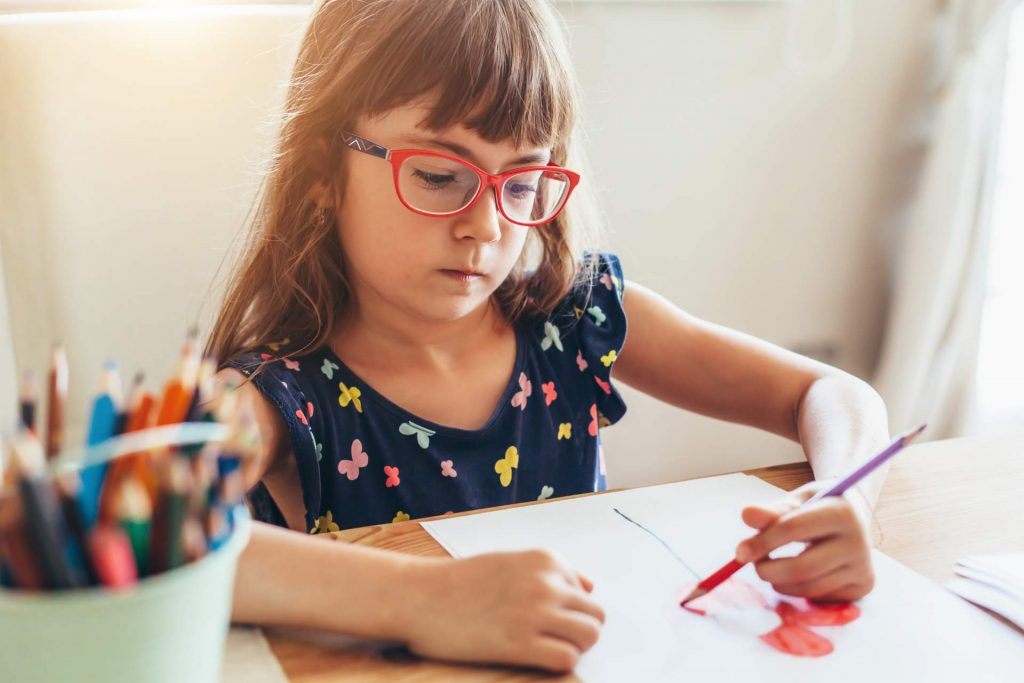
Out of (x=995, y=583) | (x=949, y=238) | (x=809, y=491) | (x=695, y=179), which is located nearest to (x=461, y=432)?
(x=809, y=491)

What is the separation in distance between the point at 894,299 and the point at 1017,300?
0.27 m

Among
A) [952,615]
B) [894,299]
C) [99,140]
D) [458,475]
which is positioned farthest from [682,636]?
[894,299]

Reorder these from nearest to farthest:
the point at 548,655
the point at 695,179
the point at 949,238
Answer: the point at 548,655
the point at 695,179
the point at 949,238

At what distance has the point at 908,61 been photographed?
6.08 feet

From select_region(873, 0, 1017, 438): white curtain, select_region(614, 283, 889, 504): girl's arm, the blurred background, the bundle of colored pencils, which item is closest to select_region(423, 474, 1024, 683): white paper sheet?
select_region(614, 283, 889, 504): girl's arm

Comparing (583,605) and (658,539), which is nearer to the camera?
(583,605)

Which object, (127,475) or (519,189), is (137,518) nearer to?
(127,475)

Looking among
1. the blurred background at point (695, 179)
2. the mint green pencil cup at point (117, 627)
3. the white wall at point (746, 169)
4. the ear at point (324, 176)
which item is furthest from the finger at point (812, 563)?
the white wall at point (746, 169)

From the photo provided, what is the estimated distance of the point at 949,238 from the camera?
1.85 m

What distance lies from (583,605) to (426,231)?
39 centimetres

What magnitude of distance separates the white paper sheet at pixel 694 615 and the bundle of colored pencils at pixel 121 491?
255 mm

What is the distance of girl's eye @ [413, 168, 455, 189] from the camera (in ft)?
2.60

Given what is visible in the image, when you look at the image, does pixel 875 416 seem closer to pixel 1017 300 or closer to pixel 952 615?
pixel 952 615

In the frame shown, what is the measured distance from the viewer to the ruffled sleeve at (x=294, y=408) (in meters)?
0.79
